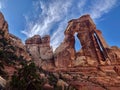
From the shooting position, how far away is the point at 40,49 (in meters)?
73.6

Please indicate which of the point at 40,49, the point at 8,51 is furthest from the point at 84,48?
the point at 8,51

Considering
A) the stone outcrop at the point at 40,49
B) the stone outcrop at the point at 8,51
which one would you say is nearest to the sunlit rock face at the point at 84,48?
the stone outcrop at the point at 40,49

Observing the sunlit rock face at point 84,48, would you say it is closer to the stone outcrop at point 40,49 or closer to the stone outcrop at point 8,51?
the stone outcrop at point 40,49

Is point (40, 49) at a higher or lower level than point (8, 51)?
higher

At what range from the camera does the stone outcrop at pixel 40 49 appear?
68.5 metres

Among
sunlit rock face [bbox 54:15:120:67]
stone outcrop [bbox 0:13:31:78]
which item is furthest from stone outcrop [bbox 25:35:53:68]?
stone outcrop [bbox 0:13:31:78]

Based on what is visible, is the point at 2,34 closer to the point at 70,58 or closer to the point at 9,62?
the point at 9,62

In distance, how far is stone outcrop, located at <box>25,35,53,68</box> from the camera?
2697 inches

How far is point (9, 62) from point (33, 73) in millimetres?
18181

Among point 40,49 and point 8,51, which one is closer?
point 8,51

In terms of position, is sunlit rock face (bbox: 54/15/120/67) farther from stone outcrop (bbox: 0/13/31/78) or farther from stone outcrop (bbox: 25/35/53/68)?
stone outcrop (bbox: 0/13/31/78)

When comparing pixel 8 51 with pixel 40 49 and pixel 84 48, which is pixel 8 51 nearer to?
pixel 40 49

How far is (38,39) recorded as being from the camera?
7675 centimetres

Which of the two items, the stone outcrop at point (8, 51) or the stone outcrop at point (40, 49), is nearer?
the stone outcrop at point (8, 51)
